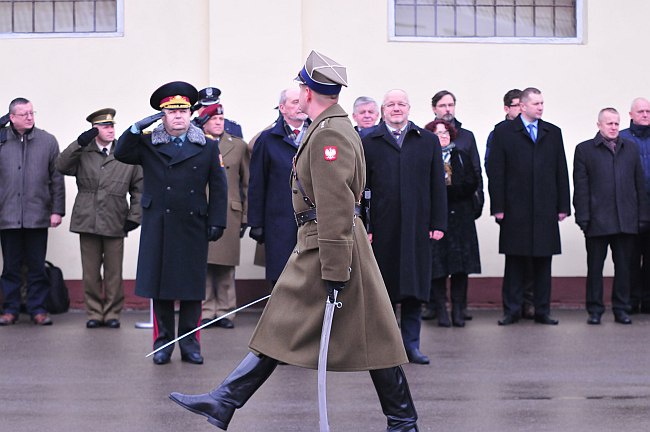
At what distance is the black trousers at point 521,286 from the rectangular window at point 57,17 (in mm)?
4544

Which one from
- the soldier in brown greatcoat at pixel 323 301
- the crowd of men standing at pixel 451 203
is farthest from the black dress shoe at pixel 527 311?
the soldier in brown greatcoat at pixel 323 301

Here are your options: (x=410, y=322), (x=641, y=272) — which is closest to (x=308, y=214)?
(x=410, y=322)

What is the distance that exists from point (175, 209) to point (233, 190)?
8.34ft

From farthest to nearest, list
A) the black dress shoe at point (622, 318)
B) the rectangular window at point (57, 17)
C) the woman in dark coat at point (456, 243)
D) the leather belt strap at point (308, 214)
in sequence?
the rectangular window at point (57, 17), the black dress shoe at point (622, 318), the woman in dark coat at point (456, 243), the leather belt strap at point (308, 214)

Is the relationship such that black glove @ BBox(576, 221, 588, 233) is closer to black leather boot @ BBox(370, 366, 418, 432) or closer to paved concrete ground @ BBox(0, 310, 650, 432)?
paved concrete ground @ BBox(0, 310, 650, 432)

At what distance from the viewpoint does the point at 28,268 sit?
12555 mm

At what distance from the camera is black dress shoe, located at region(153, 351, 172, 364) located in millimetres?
10070

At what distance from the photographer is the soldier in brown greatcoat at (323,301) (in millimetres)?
6992

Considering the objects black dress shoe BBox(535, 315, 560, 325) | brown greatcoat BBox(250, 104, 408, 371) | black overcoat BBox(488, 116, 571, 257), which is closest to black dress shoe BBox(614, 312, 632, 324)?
black dress shoe BBox(535, 315, 560, 325)

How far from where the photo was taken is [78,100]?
44.2 ft

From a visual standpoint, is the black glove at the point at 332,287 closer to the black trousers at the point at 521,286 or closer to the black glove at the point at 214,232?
the black glove at the point at 214,232

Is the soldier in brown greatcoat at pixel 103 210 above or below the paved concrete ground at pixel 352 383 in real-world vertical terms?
above

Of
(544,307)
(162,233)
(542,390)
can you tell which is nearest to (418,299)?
(542,390)

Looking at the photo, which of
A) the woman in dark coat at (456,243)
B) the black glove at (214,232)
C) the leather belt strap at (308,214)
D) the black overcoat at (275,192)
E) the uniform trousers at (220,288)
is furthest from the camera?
the uniform trousers at (220,288)
